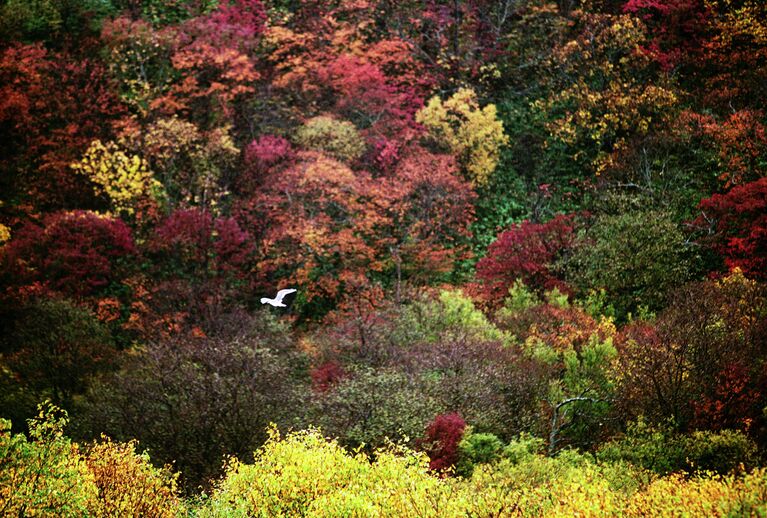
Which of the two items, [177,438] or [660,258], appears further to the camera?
[660,258]

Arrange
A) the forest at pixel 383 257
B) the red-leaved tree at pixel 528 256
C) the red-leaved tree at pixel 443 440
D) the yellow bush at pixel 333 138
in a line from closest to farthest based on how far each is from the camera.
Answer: the forest at pixel 383 257 → the red-leaved tree at pixel 443 440 → the red-leaved tree at pixel 528 256 → the yellow bush at pixel 333 138

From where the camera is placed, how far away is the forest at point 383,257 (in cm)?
1814

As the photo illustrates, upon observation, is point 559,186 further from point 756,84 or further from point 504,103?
point 756,84

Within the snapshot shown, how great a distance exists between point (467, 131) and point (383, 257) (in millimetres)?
7787

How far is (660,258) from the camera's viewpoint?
27203 millimetres

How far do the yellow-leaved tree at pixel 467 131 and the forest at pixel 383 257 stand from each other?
0.51ft

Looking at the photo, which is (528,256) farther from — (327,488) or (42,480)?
(42,480)

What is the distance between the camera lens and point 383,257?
3325 centimetres

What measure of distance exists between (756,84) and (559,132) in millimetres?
8641

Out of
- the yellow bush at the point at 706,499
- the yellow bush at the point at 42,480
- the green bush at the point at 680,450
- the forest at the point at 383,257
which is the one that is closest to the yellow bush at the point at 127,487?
the forest at the point at 383,257

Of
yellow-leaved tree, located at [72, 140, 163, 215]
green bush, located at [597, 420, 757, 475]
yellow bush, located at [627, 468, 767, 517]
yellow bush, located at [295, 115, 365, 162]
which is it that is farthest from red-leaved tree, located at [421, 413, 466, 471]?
yellow-leaved tree, located at [72, 140, 163, 215]

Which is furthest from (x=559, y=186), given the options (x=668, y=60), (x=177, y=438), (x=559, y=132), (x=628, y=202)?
(x=177, y=438)

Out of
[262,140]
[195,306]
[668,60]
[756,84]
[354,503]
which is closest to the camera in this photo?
[354,503]

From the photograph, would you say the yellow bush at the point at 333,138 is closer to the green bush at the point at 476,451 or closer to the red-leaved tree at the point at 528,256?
the red-leaved tree at the point at 528,256
